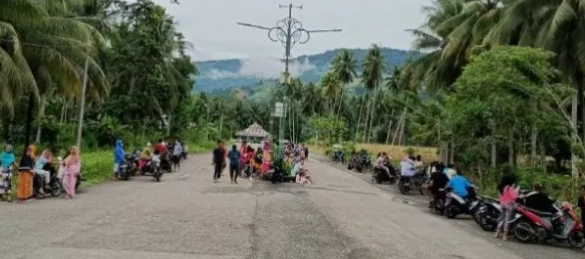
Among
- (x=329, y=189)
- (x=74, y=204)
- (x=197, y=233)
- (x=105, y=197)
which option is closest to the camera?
(x=197, y=233)

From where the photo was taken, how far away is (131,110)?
47.0 m

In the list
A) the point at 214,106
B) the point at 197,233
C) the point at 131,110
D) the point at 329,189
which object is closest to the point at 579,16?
the point at 329,189

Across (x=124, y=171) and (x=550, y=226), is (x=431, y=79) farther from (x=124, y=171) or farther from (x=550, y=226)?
(x=550, y=226)

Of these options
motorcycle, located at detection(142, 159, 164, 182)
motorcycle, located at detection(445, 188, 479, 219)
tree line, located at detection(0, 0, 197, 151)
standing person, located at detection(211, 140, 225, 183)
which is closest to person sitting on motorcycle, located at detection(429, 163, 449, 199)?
motorcycle, located at detection(445, 188, 479, 219)

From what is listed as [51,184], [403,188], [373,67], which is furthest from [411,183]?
[373,67]

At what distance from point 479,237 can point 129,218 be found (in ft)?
25.0

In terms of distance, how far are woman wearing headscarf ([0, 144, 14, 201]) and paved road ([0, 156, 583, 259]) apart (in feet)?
2.78

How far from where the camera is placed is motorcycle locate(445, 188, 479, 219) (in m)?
16.9

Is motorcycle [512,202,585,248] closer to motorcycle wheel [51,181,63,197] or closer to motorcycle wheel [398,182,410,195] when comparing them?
motorcycle wheel [398,182,410,195]

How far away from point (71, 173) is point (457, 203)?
10604 millimetres

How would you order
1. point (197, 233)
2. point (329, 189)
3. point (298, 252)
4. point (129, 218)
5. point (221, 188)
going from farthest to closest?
point (329, 189), point (221, 188), point (129, 218), point (197, 233), point (298, 252)

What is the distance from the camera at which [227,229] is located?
11391mm

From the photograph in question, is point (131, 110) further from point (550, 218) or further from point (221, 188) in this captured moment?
point (550, 218)

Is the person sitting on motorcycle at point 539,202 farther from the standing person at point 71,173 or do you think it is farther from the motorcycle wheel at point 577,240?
the standing person at point 71,173
